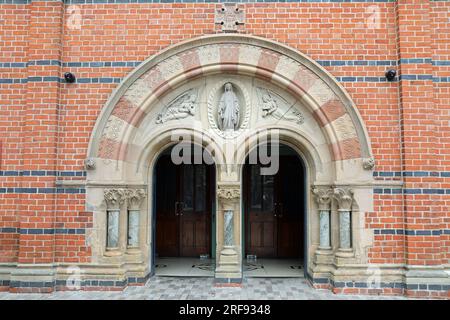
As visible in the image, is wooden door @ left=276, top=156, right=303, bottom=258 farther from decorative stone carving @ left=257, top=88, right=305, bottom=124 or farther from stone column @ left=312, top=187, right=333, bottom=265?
decorative stone carving @ left=257, top=88, right=305, bottom=124

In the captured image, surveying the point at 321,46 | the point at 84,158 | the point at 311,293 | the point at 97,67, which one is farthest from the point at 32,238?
the point at 321,46

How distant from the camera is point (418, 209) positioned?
4.83 meters

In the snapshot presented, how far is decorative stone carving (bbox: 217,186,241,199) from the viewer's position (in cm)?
518

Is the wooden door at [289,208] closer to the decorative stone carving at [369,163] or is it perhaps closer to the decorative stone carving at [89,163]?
the decorative stone carving at [369,163]

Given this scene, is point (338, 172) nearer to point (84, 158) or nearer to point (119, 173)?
point (119, 173)

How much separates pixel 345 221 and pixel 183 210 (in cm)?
385

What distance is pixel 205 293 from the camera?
4902 mm

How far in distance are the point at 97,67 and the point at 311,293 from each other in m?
4.74

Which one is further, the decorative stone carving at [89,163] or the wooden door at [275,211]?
the wooden door at [275,211]

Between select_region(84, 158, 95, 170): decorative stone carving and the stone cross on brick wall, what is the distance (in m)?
2.86

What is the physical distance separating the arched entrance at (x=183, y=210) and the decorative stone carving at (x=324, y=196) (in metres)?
2.72

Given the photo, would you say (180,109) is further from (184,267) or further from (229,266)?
(184,267)

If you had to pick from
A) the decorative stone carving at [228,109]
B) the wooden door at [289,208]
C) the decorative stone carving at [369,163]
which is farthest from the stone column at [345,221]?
the wooden door at [289,208]

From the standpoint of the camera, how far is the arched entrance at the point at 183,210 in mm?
7473
